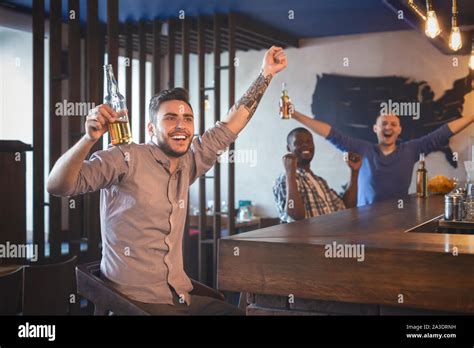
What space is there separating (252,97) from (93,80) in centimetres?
188

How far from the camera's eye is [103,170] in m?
2.03

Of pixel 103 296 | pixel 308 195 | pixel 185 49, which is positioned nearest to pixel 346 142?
pixel 308 195

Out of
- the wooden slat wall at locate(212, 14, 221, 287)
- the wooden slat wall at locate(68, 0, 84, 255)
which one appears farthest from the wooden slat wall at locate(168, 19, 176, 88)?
the wooden slat wall at locate(68, 0, 84, 255)

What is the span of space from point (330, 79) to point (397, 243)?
5452 millimetres

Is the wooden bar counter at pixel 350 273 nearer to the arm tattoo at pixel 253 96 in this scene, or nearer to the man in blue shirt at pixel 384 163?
the arm tattoo at pixel 253 96

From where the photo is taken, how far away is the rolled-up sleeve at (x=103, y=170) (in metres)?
1.94

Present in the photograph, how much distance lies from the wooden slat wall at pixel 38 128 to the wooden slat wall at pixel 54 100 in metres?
0.08

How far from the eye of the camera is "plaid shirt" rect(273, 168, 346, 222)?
12.0 ft

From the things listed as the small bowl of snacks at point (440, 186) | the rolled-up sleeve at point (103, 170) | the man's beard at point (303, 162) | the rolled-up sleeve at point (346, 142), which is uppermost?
the rolled-up sleeve at point (346, 142)

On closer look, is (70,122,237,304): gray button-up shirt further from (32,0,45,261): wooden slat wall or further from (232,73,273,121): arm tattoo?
(32,0,45,261): wooden slat wall

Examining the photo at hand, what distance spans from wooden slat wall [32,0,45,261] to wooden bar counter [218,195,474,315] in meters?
2.86

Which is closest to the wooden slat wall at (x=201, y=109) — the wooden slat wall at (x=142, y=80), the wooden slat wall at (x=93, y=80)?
the wooden slat wall at (x=142, y=80)
